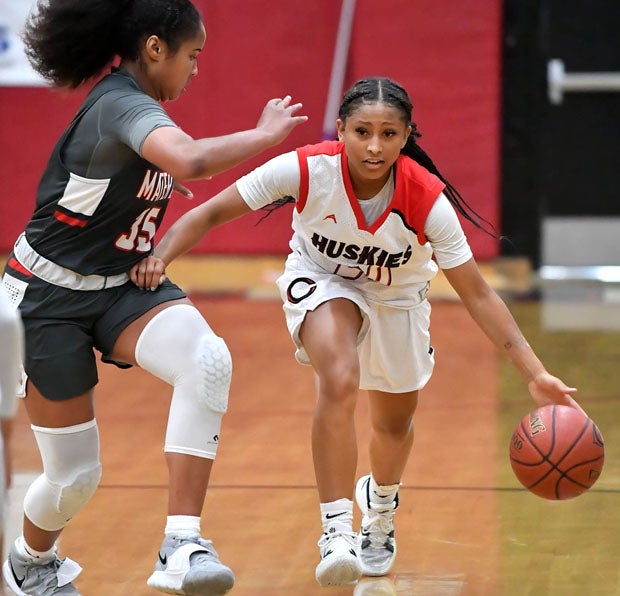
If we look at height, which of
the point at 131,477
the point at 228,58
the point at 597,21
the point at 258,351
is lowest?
the point at 258,351

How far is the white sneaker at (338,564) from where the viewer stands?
3.01 metres

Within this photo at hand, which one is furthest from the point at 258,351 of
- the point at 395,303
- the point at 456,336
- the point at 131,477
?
the point at 395,303

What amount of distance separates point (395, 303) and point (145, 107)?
0.98m

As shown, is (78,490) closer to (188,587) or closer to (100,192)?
(188,587)

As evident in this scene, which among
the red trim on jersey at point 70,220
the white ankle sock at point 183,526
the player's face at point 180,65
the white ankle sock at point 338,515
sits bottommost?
the white ankle sock at point 338,515

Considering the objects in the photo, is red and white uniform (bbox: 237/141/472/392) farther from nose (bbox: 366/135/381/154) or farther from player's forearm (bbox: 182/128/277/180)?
player's forearm (bbox: 182/128/277/180)

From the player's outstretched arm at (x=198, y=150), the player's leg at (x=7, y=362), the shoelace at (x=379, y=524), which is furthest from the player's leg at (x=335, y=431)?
the player's leg at (x=7, y=362)

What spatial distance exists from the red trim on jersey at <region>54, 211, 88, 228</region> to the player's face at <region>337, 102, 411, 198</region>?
75cm

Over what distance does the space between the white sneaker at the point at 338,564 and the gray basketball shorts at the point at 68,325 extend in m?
0.73

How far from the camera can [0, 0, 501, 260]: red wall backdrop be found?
9.11 m

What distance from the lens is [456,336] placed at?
23.2 feet

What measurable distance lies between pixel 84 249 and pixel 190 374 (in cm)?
42

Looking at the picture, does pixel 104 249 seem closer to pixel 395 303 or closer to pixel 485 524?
pixel 395 303

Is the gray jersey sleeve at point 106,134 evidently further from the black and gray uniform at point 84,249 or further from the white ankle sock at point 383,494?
the white ankle sock at point 383,494
